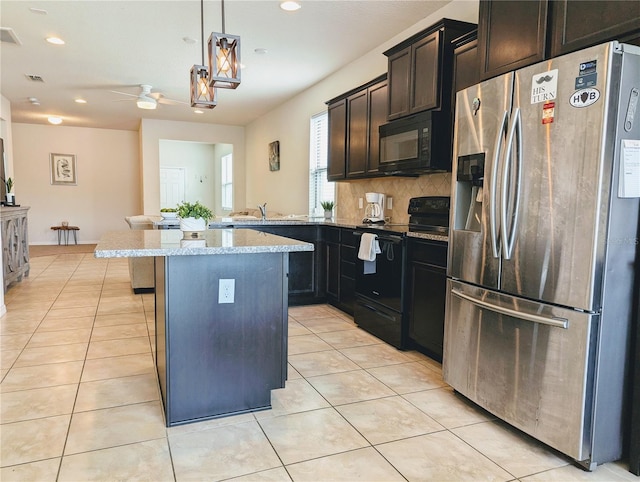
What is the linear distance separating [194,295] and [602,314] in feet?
5.98

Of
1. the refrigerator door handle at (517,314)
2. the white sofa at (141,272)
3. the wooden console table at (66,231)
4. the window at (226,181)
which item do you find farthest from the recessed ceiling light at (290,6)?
the wooden console table at (66,231)

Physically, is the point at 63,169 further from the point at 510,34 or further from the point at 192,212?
the point at 510,34

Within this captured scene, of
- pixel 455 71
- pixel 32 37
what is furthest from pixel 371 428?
pixel 32 37

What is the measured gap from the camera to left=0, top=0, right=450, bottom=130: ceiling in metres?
3.70

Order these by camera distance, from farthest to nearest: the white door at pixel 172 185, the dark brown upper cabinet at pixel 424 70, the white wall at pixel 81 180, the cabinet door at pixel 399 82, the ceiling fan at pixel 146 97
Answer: the white door at pixel 172 185 → the white wall at pixel 81 180 → the ceiling fan at pixel 146 97 → the cabinet door at pixel 399 82 → the dark brown upper cabinet at pixel 424 70

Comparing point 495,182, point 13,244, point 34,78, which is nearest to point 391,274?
point 495,182

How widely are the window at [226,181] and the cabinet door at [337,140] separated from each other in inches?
246

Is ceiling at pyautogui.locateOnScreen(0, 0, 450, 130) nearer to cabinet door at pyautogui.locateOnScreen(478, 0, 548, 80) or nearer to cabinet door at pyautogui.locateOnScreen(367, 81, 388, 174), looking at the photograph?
cabinet door at pyautogui.locateOnScreen(367, 81, 388, 174)

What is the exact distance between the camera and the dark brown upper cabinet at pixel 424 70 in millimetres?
3146

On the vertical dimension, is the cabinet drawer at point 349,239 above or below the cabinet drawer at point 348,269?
above

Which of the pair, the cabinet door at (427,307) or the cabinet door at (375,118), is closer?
the cabinet door at (427,307)

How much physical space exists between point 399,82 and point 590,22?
176 centimetres

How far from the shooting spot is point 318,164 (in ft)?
20.0

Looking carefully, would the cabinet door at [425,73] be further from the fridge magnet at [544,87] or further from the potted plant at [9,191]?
the potted plant at [9,191]
